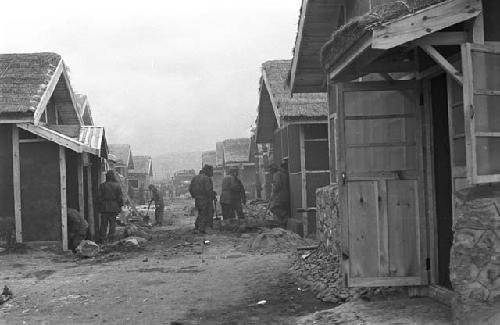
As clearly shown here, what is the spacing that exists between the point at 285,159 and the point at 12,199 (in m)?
7.74

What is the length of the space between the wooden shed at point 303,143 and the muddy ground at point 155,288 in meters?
2.94

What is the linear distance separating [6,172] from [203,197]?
573cm

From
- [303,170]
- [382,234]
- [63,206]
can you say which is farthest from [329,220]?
[63,206]

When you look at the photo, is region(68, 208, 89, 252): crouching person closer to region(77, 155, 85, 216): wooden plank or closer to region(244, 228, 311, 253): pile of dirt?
region(77, 155, 85, 216): wooden plank

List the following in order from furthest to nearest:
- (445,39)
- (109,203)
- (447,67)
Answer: (109,203) < (445,39) < (447,67)

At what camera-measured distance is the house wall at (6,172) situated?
13805 millimetres

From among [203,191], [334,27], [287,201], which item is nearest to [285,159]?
[287,201]

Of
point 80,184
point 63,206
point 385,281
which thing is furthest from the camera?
point 80,184

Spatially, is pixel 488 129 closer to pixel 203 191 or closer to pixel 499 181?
pixel 499 181

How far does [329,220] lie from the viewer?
10.1 meters

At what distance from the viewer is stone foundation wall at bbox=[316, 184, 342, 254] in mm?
9453

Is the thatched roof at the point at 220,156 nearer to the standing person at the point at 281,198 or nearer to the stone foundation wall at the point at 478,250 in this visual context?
the standing person at the point at 281,198

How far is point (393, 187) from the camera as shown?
6.87 meters

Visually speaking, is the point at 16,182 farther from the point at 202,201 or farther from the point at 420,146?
the point at 420,146
